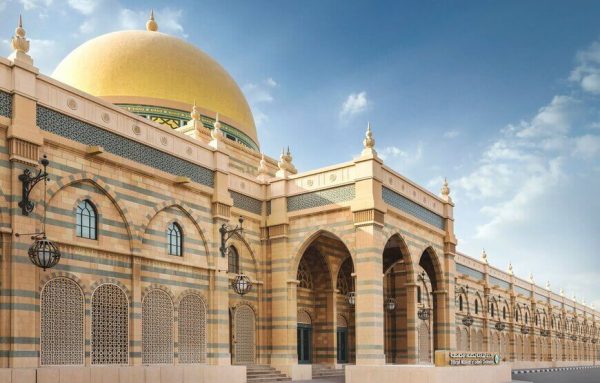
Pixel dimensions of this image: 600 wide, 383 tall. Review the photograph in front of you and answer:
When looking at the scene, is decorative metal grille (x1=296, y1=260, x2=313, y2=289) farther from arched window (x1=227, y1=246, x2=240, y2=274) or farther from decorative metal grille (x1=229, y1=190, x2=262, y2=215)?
arched window (x1=227, y1=246, x2=240, y2=274)

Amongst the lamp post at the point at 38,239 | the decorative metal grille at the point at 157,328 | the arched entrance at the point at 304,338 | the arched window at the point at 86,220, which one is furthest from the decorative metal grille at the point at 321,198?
the lamp post at the point at 38,239

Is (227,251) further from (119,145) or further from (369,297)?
(119,145)

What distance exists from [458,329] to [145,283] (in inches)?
1011

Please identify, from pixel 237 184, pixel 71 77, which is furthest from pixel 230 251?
pixel 71 77

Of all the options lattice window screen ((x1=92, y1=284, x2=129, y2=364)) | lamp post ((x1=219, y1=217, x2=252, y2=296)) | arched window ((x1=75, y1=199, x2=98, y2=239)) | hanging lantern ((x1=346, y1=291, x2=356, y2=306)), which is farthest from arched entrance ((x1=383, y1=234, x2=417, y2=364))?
arched window ((x1=75, y1=199, x2=98, y2=239))

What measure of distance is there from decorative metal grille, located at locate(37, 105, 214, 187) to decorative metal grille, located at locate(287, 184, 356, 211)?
3380mm

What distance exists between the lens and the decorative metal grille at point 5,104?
41.7 feet

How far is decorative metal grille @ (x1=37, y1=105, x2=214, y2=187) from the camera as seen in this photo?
13.9m

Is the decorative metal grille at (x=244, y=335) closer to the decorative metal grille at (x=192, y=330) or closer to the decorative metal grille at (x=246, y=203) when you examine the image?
the decorative metal grille at (x=192, y=330)

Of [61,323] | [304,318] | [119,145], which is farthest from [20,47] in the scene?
[304,318]

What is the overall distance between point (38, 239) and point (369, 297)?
950 cm

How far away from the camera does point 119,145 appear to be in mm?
15617

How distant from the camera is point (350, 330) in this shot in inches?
981

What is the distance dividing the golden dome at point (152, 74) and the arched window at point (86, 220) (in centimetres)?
966
